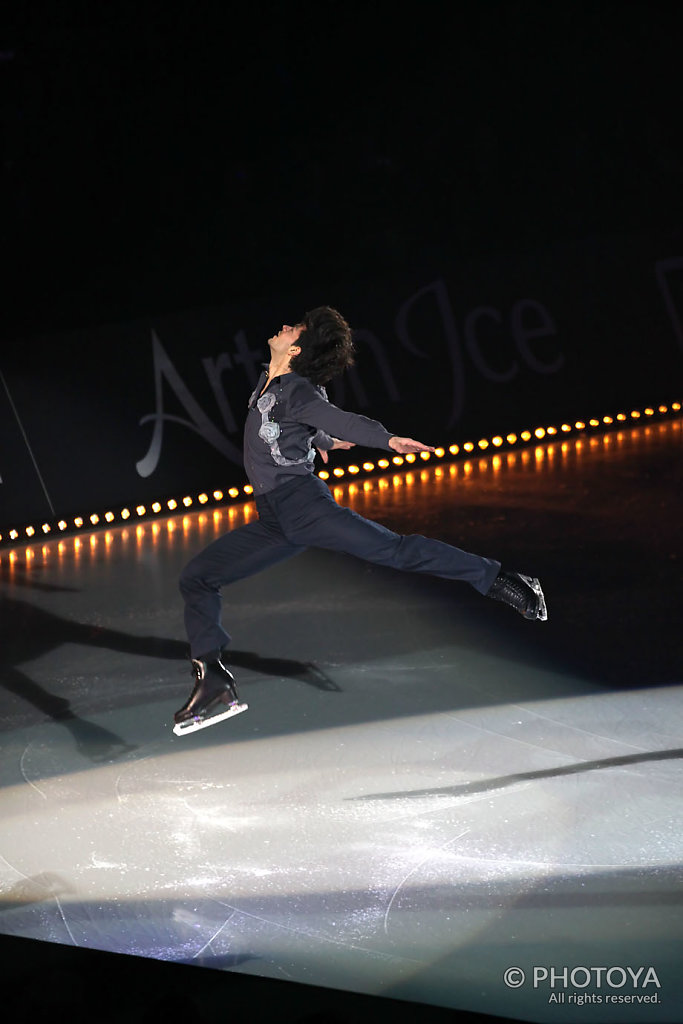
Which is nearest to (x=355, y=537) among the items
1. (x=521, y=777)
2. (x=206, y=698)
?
(x=206, y=698)

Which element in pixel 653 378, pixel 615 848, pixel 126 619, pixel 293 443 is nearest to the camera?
pixel 615 848

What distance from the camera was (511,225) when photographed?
41.4 ft

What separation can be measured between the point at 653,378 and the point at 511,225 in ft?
7.07

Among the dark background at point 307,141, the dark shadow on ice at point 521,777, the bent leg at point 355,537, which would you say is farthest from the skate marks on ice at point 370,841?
the dark background at point 307,141

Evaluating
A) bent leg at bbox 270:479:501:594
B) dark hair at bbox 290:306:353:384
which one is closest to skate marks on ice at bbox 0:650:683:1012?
bent leg at bbox 270:479:501:594

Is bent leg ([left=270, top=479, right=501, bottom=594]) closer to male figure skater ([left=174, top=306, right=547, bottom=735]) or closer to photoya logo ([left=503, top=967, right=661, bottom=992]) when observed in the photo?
male figure skater ([left=174, top=306, right=547, bottom=735])

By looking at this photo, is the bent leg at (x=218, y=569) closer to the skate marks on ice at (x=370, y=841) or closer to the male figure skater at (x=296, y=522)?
the male figure skater at (x=296, y=522)

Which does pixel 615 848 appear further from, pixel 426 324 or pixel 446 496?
pixel 426 324

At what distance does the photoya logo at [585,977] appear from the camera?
3514 mm

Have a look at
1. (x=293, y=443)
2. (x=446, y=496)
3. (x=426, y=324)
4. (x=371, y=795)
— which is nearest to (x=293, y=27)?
(x=426, y=324)

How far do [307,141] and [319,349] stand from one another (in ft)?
24.6

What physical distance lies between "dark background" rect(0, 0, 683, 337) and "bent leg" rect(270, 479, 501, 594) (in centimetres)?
576

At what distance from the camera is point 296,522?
5258 mm

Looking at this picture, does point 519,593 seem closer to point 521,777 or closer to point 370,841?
point 521,777
